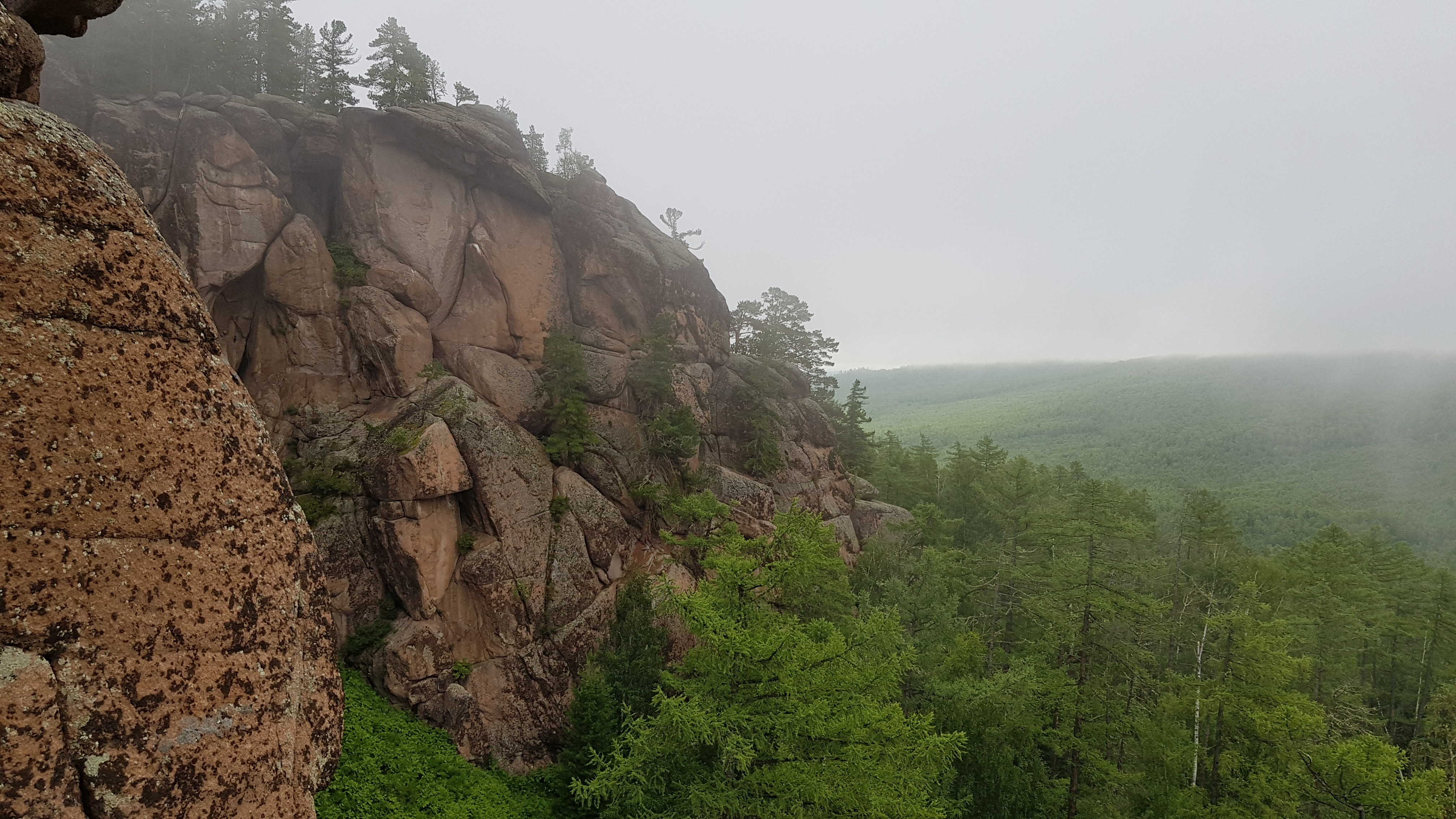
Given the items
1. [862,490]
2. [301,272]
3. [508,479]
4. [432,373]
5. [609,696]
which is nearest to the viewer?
[609,696]

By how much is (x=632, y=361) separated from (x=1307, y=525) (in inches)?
3744

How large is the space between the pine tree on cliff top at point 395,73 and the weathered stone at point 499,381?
515 inches

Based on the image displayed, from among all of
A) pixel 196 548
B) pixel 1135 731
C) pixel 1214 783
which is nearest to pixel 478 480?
pixel 196 548

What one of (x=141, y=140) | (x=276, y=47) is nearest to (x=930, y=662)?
(x=141, y=140)

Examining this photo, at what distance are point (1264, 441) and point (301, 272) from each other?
561ft

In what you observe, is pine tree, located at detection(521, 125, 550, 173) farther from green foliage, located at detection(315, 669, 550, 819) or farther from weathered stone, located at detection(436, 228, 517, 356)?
green foliage, located at detection(315, 669, 550, 819)

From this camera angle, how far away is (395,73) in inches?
1008

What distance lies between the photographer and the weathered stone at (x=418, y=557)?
17141 millimetres

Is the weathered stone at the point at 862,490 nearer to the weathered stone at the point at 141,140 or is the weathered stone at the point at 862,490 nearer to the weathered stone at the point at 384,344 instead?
the weathered stone at the point at 384,344

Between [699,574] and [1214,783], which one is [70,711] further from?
[1214,783]

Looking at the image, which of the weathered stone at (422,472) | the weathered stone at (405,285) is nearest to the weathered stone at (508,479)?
the weathered stone at (422,472)

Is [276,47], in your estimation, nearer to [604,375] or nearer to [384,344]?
[384,344]

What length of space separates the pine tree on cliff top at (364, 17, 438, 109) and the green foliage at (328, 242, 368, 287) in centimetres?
875

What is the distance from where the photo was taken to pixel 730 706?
31.3ft
